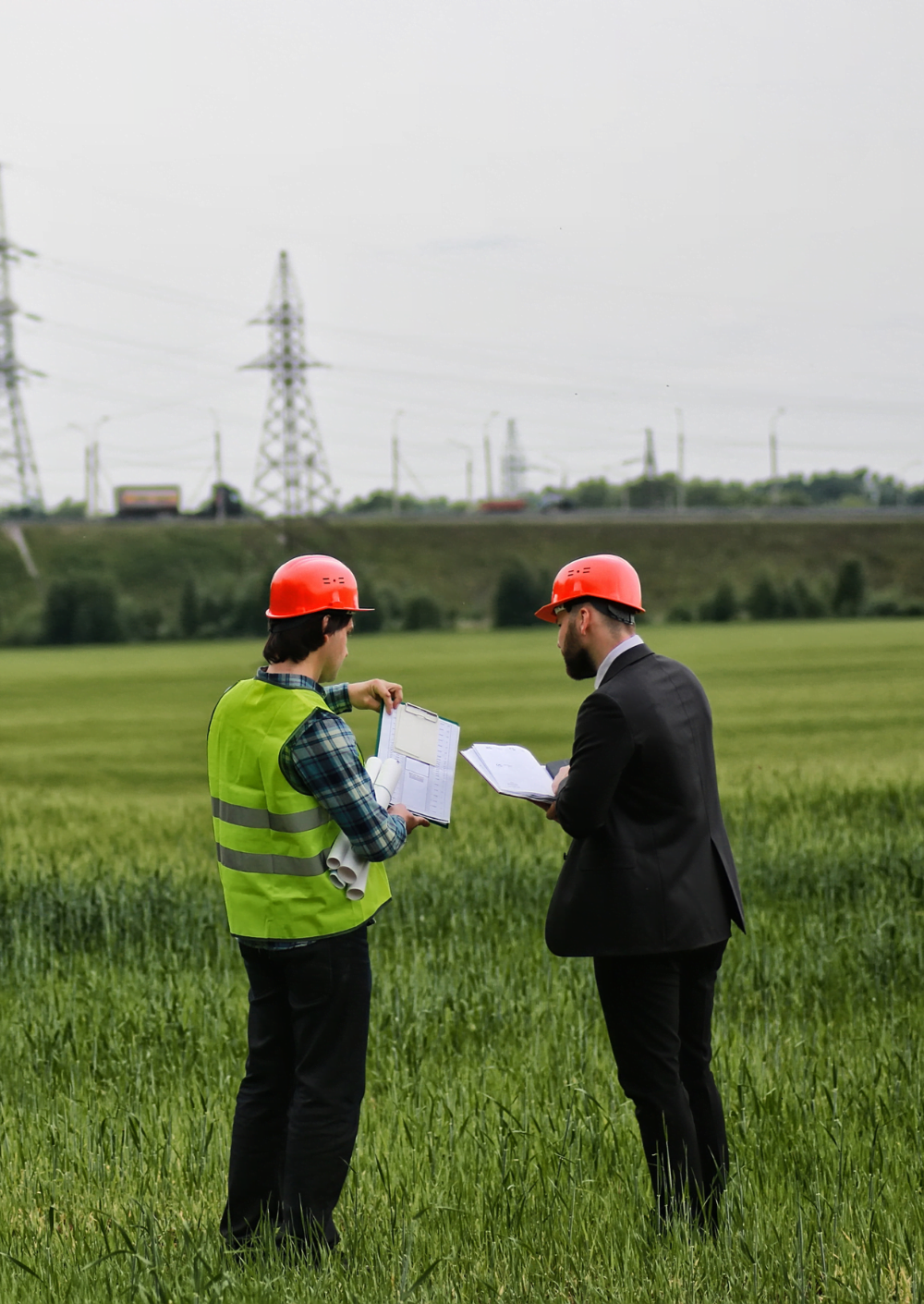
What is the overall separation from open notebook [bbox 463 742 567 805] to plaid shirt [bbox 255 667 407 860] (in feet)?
1.29

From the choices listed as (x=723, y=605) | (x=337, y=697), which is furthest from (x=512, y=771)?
(x=723, y=605)

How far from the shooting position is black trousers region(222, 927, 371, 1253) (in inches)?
152

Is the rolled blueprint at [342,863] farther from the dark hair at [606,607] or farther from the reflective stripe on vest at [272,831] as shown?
→ the dark hair at [606,607]

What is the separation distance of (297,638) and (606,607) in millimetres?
1027

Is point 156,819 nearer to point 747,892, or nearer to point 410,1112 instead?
point 747,892

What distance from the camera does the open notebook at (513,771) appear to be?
4125 millimetres

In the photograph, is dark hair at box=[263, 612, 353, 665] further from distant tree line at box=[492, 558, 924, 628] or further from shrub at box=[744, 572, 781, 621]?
shrub at box=[744, 572, 781, 621]

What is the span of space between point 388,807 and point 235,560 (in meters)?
93.9

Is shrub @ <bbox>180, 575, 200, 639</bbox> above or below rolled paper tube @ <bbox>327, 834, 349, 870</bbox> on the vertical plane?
below

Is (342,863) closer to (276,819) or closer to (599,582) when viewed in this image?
(276,819)

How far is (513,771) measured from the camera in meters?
4.27

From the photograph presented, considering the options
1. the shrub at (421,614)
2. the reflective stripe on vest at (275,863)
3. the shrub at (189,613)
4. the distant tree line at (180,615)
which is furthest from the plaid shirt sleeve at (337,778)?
the shrub at (189,613)

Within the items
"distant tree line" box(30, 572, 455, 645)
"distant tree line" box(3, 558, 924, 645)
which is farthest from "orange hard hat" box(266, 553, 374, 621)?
"distant tree line" box(30, 572, 455, 645)

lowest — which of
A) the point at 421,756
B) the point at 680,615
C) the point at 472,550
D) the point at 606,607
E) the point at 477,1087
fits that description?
the point at 680,615
